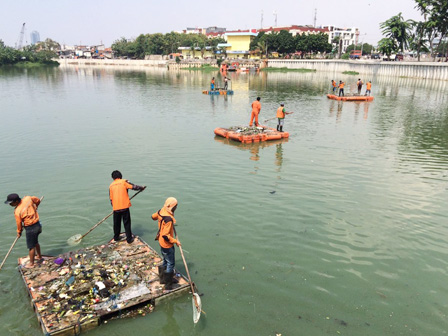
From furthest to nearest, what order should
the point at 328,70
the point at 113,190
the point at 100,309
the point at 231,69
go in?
the point at 231,69
the point at 328,70
the point at 113,190
the point at 100,309

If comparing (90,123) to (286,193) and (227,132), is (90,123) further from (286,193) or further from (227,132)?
(286,193)

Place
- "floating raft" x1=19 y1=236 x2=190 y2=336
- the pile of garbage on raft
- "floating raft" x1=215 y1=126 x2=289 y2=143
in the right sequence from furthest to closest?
the pile of garbage on raft
"floating raft" x1=215 y1=126 x2=289 y2=143
"floating raft" x1=19 y1=236 x2=190 y2=336

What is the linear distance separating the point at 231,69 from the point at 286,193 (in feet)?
347

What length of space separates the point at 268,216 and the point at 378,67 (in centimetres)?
8688

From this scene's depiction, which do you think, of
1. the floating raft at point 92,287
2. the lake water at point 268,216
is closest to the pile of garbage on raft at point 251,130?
the lake water at point 268,216

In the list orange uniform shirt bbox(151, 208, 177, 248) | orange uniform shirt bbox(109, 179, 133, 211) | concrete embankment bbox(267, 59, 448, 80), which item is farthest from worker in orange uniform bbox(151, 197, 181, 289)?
concrete embankment bbox(267, 59, 448, 80)

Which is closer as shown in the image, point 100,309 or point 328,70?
point 100,309

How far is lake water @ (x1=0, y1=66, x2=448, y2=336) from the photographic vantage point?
23.2 ft

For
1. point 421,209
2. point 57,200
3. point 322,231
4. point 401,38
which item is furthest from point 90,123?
point 401,38

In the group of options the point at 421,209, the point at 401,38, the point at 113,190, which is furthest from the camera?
the point at 401,38

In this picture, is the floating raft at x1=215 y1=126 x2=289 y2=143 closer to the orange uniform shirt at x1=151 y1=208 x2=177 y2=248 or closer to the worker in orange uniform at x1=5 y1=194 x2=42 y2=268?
the orange uniform shirt at x1=151 y1=208 x2=177 y2=248

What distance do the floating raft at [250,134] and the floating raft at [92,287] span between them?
1214 centimetres

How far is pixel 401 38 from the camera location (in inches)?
3381

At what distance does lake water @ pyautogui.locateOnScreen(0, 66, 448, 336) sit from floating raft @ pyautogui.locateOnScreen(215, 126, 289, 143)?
1.70 feet
